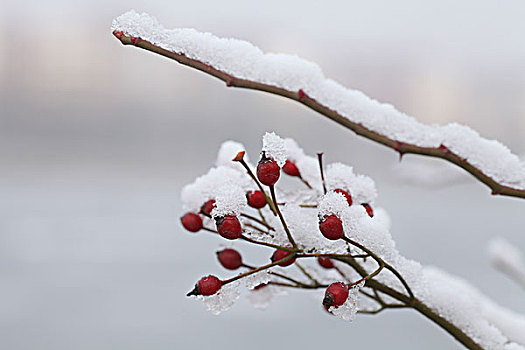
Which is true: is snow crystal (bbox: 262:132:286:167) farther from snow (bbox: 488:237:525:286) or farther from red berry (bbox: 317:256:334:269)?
snow (bbox: 488:237:525:286)

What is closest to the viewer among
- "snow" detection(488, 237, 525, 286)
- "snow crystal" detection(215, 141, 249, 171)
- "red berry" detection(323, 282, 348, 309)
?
"red berry" detection(323, 282, 348, 309)

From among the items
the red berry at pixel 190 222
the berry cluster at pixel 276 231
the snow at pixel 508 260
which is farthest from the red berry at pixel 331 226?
the snow at pixel 508 260

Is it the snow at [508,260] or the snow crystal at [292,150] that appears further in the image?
the snow at [508,260]

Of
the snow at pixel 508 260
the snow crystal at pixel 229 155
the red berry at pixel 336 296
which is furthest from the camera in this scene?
the snow at pixel 508 260

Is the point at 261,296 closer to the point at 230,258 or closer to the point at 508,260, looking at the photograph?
the point at 230,258

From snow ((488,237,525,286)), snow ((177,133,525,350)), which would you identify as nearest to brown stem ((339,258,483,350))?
snow ((177,133,525,350))

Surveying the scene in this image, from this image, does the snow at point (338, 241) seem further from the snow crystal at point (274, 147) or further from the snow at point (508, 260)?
the snow at point (508, 260)

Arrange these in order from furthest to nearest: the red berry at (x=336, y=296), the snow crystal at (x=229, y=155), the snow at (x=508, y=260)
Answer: the snow at (x=508, y=260), the snow crystal at (x=229, y=155), the red berry at (x=336, y=296)
